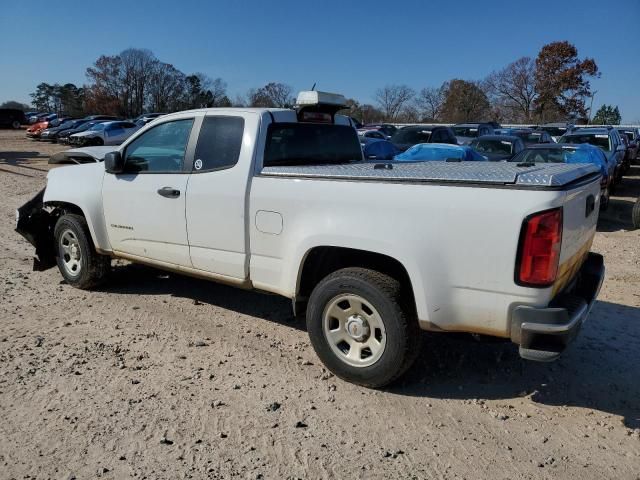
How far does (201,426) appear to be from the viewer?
10.4 feet

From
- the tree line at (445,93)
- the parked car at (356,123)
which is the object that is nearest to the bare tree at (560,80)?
the tree line at (445,93)

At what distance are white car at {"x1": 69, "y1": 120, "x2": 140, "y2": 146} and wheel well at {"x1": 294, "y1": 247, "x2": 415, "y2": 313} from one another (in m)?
A: 26.5

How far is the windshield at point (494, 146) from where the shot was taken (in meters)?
14.4

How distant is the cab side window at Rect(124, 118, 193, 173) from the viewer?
4.61 meters

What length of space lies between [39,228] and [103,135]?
24.4 metres

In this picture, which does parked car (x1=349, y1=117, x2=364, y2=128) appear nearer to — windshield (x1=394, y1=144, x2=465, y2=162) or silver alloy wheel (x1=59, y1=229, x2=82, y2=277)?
windshield (x1=394, y1=144, x2=465, y2=162)

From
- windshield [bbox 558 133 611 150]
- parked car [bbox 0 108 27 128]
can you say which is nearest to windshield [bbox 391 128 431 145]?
windshield [bbox 558 133 611 150]

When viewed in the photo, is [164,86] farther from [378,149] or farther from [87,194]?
[87,194]

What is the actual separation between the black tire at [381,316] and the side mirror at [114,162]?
94.5 inches

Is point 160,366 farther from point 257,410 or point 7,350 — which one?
point 7,350

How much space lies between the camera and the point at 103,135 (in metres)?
28.1

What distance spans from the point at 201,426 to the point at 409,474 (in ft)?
4.16

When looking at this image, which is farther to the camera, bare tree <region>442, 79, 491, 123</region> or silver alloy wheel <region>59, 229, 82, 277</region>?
bare tree <region>442, 79, 491, 123</region>

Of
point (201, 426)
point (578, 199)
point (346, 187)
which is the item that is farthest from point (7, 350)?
point (578, 199)
